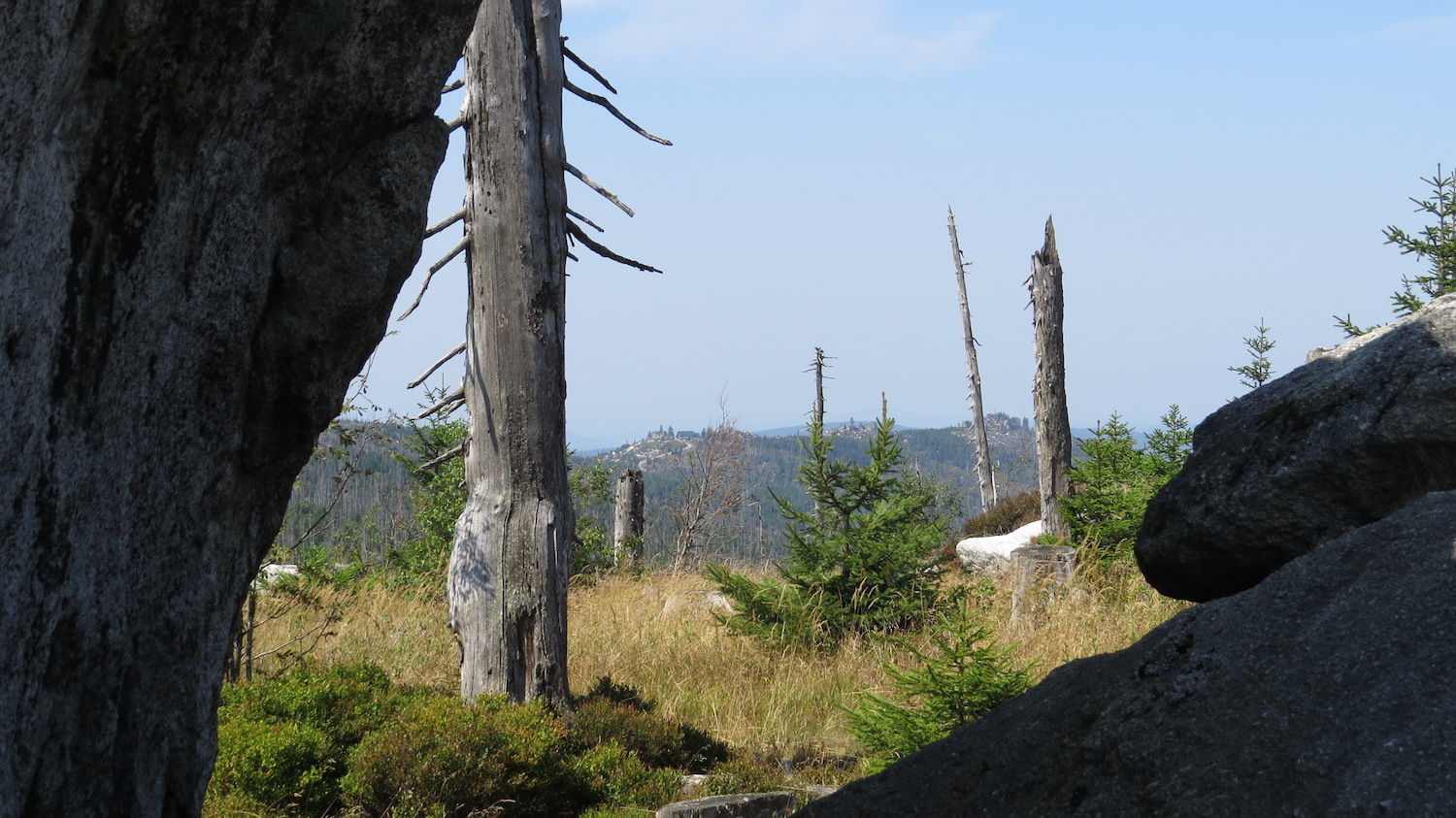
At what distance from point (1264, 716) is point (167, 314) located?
2.84m

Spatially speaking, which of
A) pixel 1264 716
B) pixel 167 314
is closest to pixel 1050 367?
pixel 1264 716

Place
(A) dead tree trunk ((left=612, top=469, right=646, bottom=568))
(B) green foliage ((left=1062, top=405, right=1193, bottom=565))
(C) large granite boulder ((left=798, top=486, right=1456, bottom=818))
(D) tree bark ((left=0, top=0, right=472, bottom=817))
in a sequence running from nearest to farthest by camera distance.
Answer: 1. (D) tree bark ((left=0, top=0, right=472, bottom=817))
2. (C) large granite boulder ((left=798, top=486, right=1456, bottom=818))
3. (B) green foliage ((left=1062, top=405, right=1193, bottom=565))
4. (A) dead tree trunk ((left=612, top=469, right=646, bottom=568))

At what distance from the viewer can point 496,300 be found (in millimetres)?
6711

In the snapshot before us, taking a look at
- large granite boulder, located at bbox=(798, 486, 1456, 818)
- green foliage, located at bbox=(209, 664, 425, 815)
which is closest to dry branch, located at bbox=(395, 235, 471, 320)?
green foliage, located at bbox=(209, 664, 425, 815)

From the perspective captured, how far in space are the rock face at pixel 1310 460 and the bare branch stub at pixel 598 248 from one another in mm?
4457

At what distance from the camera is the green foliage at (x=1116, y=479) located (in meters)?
11.4

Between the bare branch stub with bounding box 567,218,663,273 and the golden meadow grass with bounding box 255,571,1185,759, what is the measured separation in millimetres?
3368

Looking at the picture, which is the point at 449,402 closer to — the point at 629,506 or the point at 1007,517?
the point at 629,506

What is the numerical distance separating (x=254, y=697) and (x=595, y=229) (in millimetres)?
3747

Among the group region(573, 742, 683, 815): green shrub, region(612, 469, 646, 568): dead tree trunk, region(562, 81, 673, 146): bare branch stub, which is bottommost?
region(573, 742, 683, 815): green shrub

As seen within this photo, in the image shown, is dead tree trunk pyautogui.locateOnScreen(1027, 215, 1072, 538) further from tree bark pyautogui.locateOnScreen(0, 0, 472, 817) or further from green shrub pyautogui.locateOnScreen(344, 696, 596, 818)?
tree bark pyautogui.locateOnScreen(0, 0, 472, 817)

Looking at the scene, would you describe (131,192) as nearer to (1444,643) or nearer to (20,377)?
(20,377)

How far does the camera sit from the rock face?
327cm

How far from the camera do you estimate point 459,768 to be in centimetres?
531
